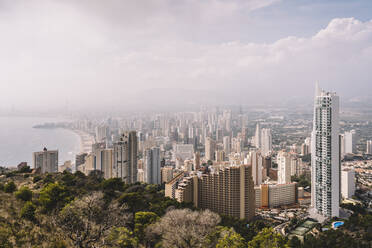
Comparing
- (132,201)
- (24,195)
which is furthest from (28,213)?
(132,201)

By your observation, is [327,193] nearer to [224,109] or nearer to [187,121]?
[224,109]

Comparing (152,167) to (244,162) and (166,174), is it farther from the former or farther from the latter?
(244,162)

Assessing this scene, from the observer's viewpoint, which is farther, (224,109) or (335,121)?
(224,109)

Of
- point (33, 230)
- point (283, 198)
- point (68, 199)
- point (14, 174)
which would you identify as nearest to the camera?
point (33, 230)

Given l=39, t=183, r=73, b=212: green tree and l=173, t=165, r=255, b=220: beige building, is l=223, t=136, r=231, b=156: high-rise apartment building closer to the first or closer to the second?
l=173, t=165, r=255, b=220: beige building

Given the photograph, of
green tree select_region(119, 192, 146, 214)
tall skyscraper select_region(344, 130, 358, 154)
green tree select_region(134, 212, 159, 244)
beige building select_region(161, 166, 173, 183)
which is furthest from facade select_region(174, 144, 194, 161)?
green tree select_region(134, 212, 159, 244)

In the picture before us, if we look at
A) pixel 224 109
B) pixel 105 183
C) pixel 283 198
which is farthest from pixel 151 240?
pixel 224 109

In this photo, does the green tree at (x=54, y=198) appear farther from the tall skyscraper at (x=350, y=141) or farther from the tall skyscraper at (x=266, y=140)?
the tall skyscraper at (x=350, y=141)
